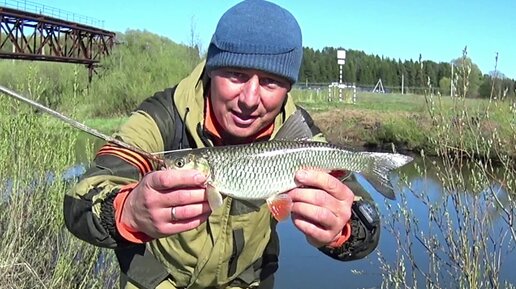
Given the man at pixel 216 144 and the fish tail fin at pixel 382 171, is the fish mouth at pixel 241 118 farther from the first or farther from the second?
the fish tail fin at pixel 382 171

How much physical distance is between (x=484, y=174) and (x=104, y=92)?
25265 mm

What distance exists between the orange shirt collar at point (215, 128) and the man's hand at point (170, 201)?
0.59m

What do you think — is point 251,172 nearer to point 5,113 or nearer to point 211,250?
point 211,250

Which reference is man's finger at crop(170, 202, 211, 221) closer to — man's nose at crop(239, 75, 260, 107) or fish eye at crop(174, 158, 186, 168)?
fish eye at crop(174, 158, 186, 168)

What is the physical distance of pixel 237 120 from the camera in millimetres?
2389

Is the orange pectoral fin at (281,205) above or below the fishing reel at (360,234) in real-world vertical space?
above

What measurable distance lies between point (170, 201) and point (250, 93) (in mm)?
613

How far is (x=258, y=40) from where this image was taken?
7.95 feet

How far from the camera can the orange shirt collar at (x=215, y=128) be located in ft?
8.20

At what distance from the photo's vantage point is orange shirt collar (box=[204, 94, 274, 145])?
250 cm

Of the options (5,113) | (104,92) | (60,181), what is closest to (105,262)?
(60,181)

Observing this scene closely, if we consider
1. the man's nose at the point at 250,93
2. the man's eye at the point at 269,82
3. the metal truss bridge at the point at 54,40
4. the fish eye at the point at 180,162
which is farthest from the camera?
the metal truss bridge at the point at 54,40

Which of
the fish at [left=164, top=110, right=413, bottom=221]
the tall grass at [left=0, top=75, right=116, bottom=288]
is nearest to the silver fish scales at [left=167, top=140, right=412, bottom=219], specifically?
the fish at [left=164, top=110, right=413, bottom=221]

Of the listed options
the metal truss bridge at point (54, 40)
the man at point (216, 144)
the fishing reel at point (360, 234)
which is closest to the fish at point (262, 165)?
the man at point (216, 144)
